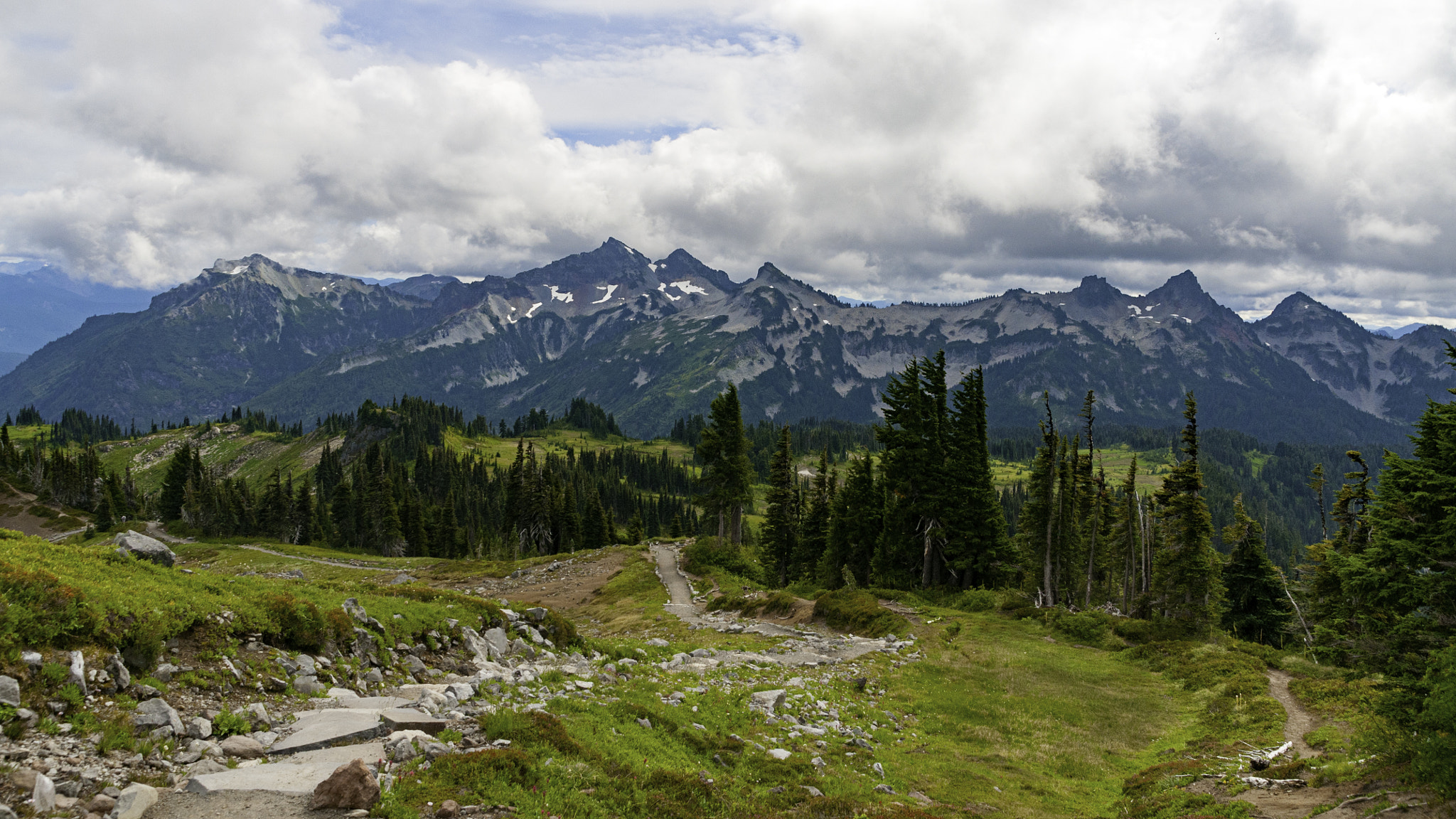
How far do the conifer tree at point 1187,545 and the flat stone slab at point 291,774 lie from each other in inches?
1919

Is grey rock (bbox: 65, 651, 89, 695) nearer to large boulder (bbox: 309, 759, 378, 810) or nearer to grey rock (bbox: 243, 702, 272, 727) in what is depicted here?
grey rock (bbox: 243, 702, 272, 727)

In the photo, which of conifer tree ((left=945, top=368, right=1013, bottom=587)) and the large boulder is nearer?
the large boulder

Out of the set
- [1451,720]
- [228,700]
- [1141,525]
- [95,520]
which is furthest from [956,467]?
[95,520]

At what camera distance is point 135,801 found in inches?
357

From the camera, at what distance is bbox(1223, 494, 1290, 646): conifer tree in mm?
55719

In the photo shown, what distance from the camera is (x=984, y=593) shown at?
2015 inches

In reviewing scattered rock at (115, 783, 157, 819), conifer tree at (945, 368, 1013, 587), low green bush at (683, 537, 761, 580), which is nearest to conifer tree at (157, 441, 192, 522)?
low green bush at (683, 537, 761, 580)

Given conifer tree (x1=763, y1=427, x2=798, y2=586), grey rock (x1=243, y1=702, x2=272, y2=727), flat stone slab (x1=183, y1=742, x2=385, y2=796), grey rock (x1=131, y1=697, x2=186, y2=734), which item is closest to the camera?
flat stone slab (x1=183, y1=742, x2=385, y2=796)

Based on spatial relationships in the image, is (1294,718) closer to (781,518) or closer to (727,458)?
(781,518)

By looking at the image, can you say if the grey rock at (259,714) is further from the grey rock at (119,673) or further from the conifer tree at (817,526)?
the conifer tree at (817,526)

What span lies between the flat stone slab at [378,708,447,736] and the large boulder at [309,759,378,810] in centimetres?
304

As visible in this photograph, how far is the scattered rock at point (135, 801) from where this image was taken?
351 inches

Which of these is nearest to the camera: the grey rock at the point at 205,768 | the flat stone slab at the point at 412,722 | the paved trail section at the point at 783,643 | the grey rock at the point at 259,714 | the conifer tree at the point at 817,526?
the grey rock at the point at 205,768

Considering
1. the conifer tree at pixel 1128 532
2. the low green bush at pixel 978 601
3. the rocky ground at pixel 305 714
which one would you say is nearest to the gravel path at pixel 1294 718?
the rocky ground at pixel 305 714
